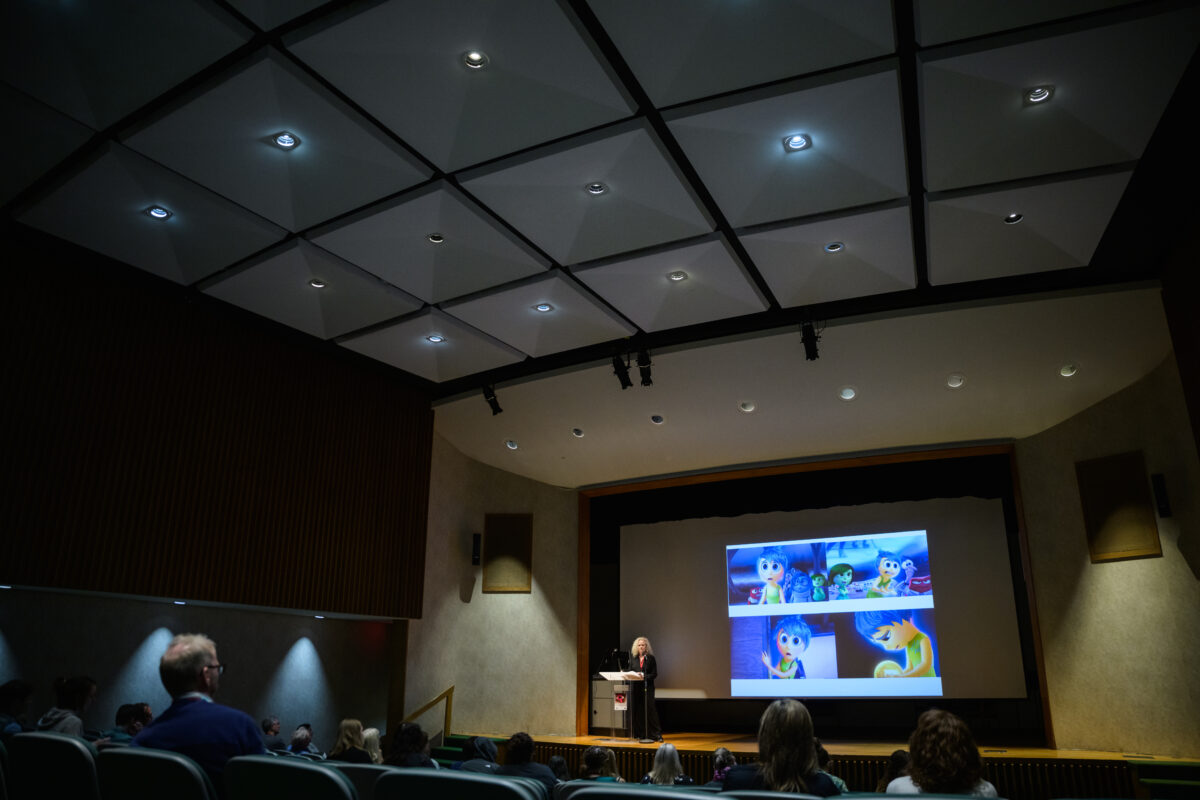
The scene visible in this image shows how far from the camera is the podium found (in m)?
9.87

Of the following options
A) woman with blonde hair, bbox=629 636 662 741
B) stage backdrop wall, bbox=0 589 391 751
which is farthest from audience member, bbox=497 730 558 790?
woman with blonde hair, bbox=629 636 662 741

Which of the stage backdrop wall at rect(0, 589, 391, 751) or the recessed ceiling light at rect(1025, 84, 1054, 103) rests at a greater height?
the recessed ceiling light at rect(1025, 84, 1054, 103)

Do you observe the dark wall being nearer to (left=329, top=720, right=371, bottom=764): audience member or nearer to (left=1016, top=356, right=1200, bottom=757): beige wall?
(left=329, top=720, right=371, bottom=764): audience member

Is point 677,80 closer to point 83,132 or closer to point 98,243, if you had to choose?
point 83,132

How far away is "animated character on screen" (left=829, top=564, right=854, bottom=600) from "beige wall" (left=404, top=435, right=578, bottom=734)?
3.38 metres

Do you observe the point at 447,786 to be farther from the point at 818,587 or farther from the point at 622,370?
the point at 818,587

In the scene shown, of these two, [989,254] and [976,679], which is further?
[976,679]

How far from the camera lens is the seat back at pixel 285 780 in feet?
6.32

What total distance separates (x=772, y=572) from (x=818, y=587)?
25.1 inches

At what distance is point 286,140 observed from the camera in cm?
484

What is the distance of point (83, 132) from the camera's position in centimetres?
480

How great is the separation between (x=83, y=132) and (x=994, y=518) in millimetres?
9469

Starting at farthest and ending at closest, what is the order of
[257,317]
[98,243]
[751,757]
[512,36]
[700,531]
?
[700,531], [751,757], [257,317], [98,243], [512,36]

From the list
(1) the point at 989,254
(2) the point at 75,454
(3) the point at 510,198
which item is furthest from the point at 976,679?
(2) the point at 75,454
